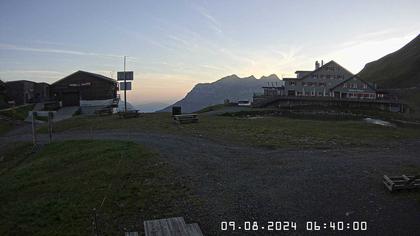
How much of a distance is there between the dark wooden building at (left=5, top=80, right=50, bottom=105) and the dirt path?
58596 millimetres

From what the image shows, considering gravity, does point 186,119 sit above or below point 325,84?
below

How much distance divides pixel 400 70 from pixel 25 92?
16398 centimetres

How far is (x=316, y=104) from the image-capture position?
→ 70.7m

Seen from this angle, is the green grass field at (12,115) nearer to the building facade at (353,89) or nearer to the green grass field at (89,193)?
the green grass field at (89,193)

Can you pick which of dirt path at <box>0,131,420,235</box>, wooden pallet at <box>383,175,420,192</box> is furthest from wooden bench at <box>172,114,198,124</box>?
wooden pallet at <box>383,175,420,192</box>

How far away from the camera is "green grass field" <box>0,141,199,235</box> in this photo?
Answer: 10.7 m

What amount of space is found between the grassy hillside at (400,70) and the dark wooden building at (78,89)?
430 feet

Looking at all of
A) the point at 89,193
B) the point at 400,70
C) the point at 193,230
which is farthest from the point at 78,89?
the point at 400,70

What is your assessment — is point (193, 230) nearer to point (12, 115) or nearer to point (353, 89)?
point (12, 115)

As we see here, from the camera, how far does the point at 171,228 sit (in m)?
8.76

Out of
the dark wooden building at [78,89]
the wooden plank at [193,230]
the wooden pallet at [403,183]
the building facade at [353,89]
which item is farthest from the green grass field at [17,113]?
the building facade at [353,89]

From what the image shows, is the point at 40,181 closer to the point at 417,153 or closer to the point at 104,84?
the point at 417,153

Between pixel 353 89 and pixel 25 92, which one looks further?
pixel 353 89

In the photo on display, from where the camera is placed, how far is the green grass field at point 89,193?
35.1 ft
